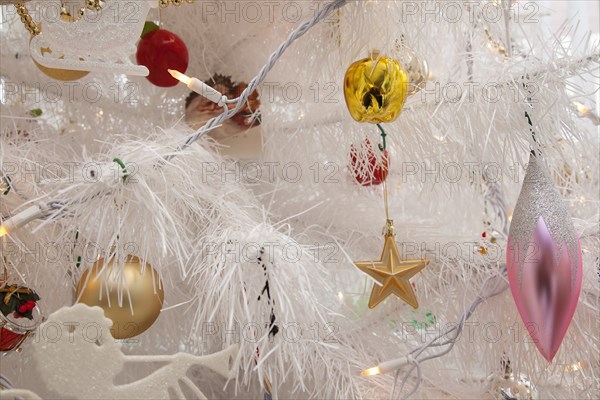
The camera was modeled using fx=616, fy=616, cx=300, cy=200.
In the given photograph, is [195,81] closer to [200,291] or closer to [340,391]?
[200,291]

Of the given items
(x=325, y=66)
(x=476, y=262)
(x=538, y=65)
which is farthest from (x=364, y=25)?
(x=476, y=262)

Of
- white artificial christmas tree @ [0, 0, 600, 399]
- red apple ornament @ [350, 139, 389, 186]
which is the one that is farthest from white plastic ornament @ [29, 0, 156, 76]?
red apple ornament @ [350, 139, 389, 186]

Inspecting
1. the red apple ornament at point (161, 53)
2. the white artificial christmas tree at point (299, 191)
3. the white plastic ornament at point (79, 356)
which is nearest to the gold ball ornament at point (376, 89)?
the white artificial christmas tree at point (299, 191)

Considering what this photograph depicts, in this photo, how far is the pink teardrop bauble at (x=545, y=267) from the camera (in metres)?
0.54

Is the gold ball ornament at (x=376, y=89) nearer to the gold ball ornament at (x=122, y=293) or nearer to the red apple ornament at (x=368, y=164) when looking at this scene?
the red apple ornament at (x=368, y=164)

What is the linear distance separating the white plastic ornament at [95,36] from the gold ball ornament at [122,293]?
0.55 feet

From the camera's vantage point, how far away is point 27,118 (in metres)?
0.64

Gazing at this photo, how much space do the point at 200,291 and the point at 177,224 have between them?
0.07 m

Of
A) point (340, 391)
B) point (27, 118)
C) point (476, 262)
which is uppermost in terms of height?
point (27, 118)

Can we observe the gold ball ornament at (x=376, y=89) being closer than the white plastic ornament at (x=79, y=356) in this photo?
No

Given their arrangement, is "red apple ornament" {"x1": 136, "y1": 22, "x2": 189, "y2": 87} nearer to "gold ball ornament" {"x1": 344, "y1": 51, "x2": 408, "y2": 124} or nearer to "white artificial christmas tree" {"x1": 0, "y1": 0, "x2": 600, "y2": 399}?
"white artificial christmas tree" {"x1": 0, "y1": 0, "x2": 600, "y2": 399}

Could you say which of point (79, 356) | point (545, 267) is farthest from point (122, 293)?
point (545, 267)

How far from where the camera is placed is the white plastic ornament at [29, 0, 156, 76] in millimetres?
505

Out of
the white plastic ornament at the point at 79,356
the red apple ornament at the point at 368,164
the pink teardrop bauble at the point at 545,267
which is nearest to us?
the white plastic ornament at the point at 79,356
